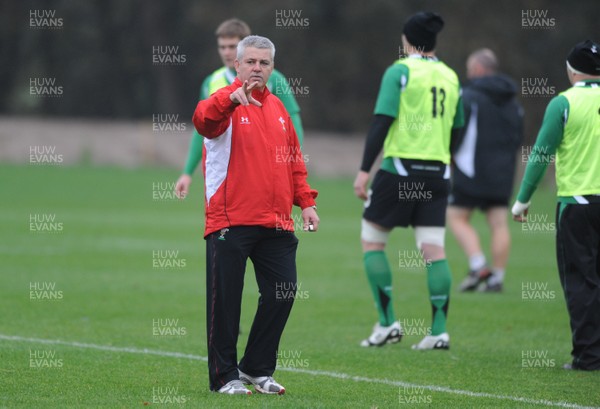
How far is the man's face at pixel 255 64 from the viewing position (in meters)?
6.75

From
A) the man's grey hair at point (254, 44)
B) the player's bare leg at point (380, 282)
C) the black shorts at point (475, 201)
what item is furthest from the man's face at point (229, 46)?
the black shorts at point (475, 201)

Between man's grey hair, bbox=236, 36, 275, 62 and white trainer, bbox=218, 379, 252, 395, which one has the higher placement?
man's grey hair, bbox=236, 36, 275, 62

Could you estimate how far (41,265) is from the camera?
1495 cm

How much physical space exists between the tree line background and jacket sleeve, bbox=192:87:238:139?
1603 inches

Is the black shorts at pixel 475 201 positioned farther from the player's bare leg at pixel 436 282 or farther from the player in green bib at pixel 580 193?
the player in green bib at pixel 580 193

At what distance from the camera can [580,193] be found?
8.29 meters

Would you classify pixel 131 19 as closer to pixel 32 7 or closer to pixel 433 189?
pixel 32 7

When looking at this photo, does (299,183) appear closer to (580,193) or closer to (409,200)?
(409,200)

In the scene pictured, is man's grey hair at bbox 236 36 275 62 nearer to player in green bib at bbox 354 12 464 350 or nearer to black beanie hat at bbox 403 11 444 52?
player in green bib at bbox 354 12 464 350

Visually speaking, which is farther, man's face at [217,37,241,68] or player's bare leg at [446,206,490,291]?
player's bare leg at [446,206,490,291]

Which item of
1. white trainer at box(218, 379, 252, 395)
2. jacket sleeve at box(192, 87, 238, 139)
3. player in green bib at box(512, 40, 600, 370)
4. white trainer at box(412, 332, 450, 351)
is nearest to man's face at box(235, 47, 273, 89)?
jacket sleeve at box(192, 87, 238, 139)

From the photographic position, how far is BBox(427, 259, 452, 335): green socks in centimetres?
926

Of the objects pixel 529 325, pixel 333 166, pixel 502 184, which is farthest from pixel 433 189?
pixel 333 166

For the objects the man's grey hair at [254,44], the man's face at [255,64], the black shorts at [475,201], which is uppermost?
the man's grey hair at [254,44]
